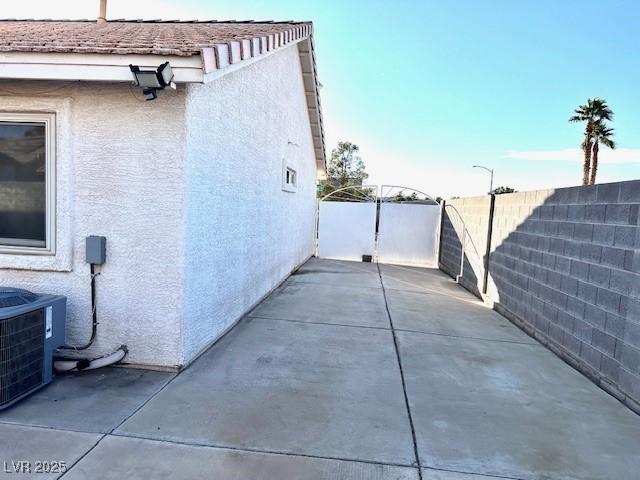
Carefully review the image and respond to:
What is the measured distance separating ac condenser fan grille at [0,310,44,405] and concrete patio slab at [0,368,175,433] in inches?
5.5

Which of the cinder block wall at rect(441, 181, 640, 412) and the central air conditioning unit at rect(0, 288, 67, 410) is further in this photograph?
the cinder block wall at rect(441, 181, 640, 412)

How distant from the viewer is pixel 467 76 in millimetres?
19750

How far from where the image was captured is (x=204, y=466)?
283cm

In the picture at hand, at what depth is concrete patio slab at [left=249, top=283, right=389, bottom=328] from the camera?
22.7ft

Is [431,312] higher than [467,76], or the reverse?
[467,76]

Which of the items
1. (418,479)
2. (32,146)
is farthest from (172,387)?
(32,146)

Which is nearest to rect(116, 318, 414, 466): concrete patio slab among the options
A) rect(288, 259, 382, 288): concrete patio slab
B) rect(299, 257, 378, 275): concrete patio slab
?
rect(288, 259, 382, 288): concrete patio slab

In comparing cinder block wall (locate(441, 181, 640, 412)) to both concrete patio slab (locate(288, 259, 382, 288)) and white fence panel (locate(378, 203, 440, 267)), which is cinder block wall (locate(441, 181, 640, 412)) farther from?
white fence panel (locate(378, 203, 440, 267))

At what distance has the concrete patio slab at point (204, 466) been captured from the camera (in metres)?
2.73

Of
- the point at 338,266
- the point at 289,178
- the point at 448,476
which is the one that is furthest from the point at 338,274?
the point at 448,476

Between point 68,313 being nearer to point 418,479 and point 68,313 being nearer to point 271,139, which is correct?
point 418,479

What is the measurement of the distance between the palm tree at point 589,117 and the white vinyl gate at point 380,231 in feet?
60.1

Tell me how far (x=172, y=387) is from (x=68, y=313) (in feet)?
4.49

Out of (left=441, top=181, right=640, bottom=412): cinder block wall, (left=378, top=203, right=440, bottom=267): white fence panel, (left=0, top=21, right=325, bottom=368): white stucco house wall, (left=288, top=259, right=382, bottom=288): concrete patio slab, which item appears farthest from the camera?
(left=378, top=203, right=440, bottom=267): white fence panel
